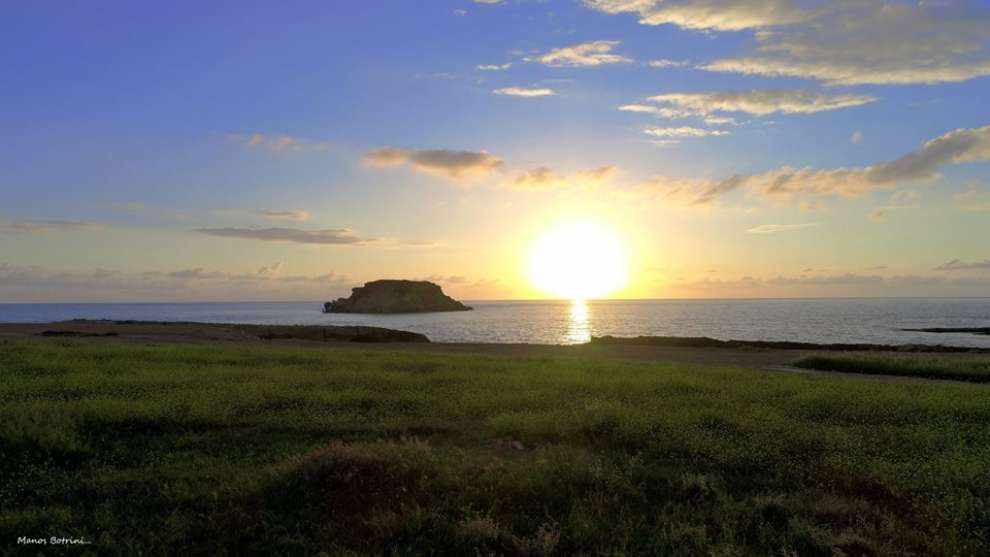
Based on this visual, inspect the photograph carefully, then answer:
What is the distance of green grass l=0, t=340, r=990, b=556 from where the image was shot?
743 centimetres

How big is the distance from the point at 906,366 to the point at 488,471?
31.3 metres

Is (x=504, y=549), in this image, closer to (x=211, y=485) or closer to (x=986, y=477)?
(x=211, y=485)

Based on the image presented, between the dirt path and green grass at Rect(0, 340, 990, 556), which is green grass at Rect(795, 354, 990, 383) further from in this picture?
green grass at Rect(0, 340, 990, 556)

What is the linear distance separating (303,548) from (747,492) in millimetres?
6743

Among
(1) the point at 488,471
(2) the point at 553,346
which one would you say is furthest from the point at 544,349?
(1) the point at 488,471

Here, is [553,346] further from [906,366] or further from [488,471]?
[488,471]

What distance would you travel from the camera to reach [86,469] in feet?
32.9

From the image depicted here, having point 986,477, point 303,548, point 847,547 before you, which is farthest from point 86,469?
point 986,477

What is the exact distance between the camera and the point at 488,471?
9398 mm

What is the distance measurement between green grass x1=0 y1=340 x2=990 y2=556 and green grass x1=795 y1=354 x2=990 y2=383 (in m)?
12.9

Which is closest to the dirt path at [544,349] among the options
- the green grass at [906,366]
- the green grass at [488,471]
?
the green grass at [906,366]

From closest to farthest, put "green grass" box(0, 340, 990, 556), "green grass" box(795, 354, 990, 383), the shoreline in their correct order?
"green grass" box(0, 340, 990, 556)
"green grass" box(795, 354, 990, 383)
the shoreline

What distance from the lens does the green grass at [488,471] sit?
7434 mm

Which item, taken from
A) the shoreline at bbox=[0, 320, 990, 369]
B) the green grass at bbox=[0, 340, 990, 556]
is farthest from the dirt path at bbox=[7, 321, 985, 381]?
the green grass at bbox=[0, 340, 990, 556]
